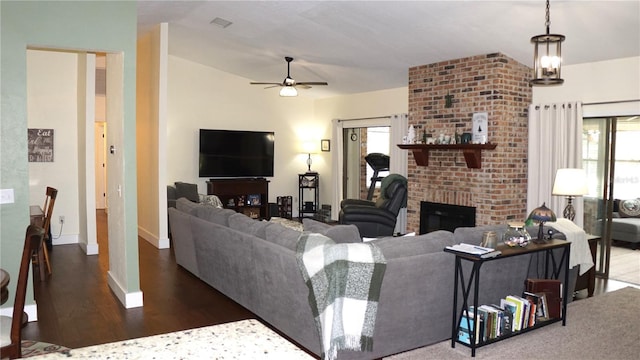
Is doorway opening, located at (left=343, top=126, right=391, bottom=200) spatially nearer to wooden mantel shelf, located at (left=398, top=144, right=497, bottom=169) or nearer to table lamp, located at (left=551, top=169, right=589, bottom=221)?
wooden mantel shelf, located at (left=398, top=144, right=497, bottom=169)

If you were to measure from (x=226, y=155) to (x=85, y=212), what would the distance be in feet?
11.1

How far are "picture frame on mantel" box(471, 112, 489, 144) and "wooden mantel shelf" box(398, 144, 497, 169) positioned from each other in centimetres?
13

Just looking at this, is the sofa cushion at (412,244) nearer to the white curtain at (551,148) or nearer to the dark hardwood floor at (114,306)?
the dark hardwood floor at (114,306)

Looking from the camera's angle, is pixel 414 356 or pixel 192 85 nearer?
pixel 414 356

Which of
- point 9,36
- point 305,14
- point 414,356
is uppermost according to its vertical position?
point 305,14

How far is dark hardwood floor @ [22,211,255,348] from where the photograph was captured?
155 inches

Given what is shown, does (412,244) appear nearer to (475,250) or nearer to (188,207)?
(475,250)

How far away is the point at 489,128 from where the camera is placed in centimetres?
629

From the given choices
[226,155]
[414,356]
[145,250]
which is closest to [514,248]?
[414,356]

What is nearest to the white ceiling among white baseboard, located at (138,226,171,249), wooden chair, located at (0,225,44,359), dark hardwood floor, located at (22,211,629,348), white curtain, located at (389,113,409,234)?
white curtain, located at (389,113,409,234)

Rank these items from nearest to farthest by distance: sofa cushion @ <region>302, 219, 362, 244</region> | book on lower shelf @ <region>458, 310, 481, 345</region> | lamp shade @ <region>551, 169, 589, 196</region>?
book on lower shelf @ <region>458, 310, 481, 345</region>, sofa cushion @ <region>302, 219, 362, 244</region>, lamp shade @ <region>551, 169, 589, 196</region>

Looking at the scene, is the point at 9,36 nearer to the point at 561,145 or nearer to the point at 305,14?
the point at 305,14

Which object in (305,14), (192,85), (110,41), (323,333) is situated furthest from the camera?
(192,85)

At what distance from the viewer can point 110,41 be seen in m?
4.28
